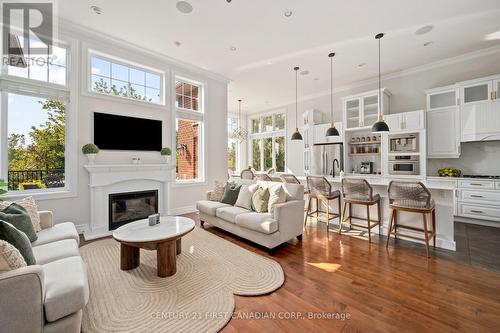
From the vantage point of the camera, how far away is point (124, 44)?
4078 mm

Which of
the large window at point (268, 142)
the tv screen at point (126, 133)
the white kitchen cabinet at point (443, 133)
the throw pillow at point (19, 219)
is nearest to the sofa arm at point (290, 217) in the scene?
the throw pillow at point (19, 219)

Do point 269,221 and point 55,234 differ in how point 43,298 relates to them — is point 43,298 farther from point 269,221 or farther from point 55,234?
point 269,221

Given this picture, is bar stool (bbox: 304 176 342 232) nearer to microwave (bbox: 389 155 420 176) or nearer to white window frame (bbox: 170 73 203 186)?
microwave (bbox: 389 155 420 176)

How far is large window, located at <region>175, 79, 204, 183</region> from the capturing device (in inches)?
205

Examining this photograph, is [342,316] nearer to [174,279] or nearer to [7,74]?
[174,279]

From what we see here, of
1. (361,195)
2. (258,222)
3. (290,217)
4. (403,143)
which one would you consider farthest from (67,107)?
(403,143)

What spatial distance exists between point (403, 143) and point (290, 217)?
155 inches

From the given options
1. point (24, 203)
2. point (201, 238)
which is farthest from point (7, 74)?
point (201, 238)

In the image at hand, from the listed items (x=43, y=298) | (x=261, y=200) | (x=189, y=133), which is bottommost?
(x=43, y=298)

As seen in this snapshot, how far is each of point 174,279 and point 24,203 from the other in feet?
6.37

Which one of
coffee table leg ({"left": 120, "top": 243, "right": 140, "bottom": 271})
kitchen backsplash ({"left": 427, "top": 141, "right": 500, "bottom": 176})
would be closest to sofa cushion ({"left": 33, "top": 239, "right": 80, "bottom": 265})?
coffee table leg ({"left": 120, "top": 243, "right": 140, "bottom": 271})

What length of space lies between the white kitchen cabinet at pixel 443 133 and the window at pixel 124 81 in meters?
6.20

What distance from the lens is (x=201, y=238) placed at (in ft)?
11.1

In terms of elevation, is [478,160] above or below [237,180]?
above
